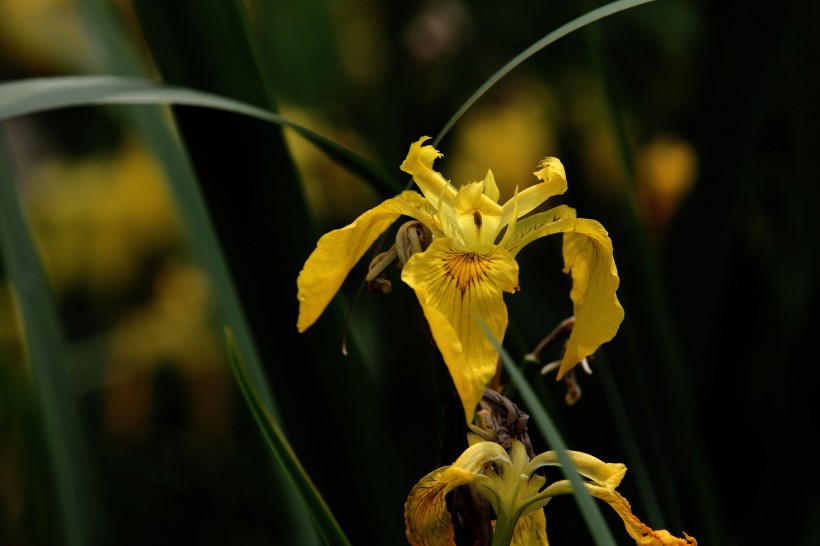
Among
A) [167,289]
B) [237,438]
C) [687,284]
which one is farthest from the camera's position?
[167,289]

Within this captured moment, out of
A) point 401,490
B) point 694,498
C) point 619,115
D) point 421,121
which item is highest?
point 421,121

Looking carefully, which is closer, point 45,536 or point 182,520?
point 45,536

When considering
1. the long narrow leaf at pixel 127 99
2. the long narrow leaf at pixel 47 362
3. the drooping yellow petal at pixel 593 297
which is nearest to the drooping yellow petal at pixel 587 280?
the drooping yellow petal at pixel 593 297

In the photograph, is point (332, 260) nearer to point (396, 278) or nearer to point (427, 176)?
point (427, 176)

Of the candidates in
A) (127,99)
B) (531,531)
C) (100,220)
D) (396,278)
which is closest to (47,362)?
(127,99)

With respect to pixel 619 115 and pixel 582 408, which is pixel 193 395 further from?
pixel 619 115

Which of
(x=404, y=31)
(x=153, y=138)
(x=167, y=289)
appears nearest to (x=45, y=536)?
(x=153, y=138)

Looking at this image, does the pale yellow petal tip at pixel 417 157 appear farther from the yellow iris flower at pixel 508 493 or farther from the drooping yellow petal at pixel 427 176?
the yellow iris flower at pixel 508 493
